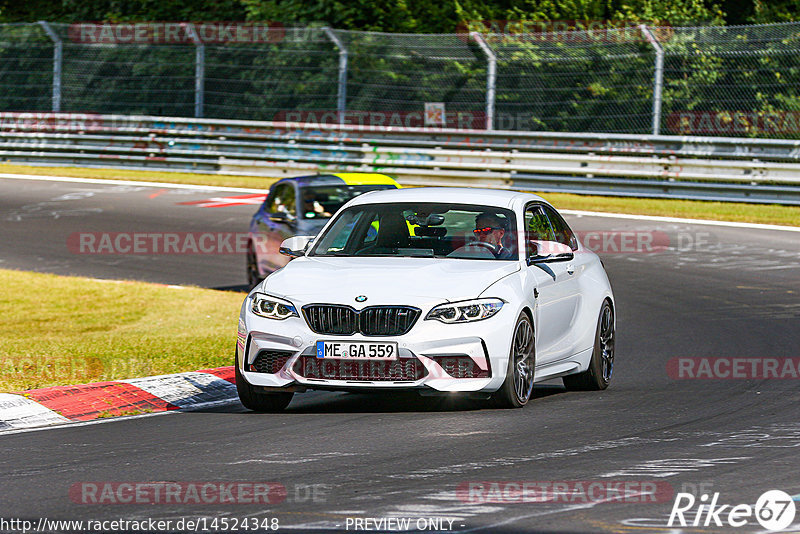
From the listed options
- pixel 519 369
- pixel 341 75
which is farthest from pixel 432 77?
pixel 519 369

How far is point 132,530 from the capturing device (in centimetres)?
575

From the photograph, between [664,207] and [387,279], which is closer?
[387,279]

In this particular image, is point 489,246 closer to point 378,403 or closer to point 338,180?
point 378,403

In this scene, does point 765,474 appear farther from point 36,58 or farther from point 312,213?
point 36,58

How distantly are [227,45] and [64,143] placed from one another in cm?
448

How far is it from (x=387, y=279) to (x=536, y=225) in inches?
77.0

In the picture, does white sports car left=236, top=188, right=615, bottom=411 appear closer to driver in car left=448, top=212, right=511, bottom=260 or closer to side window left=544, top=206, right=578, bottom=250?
driver in car left=448, top=212, right=511, bottom=260

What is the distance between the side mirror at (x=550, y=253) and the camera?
970cm

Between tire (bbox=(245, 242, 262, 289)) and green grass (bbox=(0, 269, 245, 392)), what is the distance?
0.43 meters

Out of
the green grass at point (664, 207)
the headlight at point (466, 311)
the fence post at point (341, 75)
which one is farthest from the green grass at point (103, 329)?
the fence post at point (341, 75)

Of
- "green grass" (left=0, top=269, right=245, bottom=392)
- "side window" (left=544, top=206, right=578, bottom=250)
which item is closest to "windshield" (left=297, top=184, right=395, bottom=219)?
"green grass" (left=0, top=269, right=245, bottom=392)

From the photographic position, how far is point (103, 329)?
48.0 ft

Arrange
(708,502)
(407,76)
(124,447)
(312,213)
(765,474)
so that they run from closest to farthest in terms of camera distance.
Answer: (708,502) → (765,474) → (124,447) → (312,213) → (407,76)

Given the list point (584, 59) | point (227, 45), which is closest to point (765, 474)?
point (584, 59)
